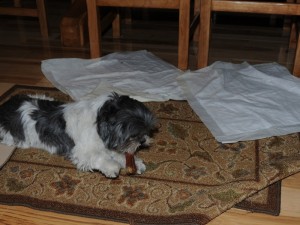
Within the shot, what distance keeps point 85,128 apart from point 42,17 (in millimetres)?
2074

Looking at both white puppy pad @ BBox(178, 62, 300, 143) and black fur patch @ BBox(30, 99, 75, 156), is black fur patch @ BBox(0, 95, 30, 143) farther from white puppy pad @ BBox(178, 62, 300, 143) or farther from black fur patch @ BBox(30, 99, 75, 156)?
white puppy pad @ BBox(178, 62, 300, 143)

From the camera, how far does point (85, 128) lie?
1.68m

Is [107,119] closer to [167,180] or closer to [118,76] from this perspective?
[167,180]

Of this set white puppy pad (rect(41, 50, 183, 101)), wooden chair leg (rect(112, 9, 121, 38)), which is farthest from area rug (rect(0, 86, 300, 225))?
wooden chair leg (rect(112, 9, 121, 38))

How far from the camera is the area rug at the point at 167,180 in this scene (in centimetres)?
155

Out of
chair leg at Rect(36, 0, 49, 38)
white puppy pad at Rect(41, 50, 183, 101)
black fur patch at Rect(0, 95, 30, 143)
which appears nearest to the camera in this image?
black fur patch at Rect(0, 95, 30, 143)

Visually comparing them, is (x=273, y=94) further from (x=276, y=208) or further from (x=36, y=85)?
(x=36, y=85)

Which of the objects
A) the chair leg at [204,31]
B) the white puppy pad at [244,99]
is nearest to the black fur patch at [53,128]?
the white puppy pad at [244,99]

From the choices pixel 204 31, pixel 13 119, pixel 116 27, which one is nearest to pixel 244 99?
pixel 204 31

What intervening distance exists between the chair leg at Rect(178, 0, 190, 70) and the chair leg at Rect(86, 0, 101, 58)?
0.58 meters

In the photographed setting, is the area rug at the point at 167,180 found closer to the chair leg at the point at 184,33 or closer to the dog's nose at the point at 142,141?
the dog's nose at the point at 142,141

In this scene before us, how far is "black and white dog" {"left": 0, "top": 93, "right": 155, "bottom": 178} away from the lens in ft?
4.97

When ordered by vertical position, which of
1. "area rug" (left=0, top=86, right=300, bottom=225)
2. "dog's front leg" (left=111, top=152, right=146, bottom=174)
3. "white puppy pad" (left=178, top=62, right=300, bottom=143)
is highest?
"white puppy pad" (left=178, top=62, right=300, bottom=143)

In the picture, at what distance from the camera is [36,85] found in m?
2.58
